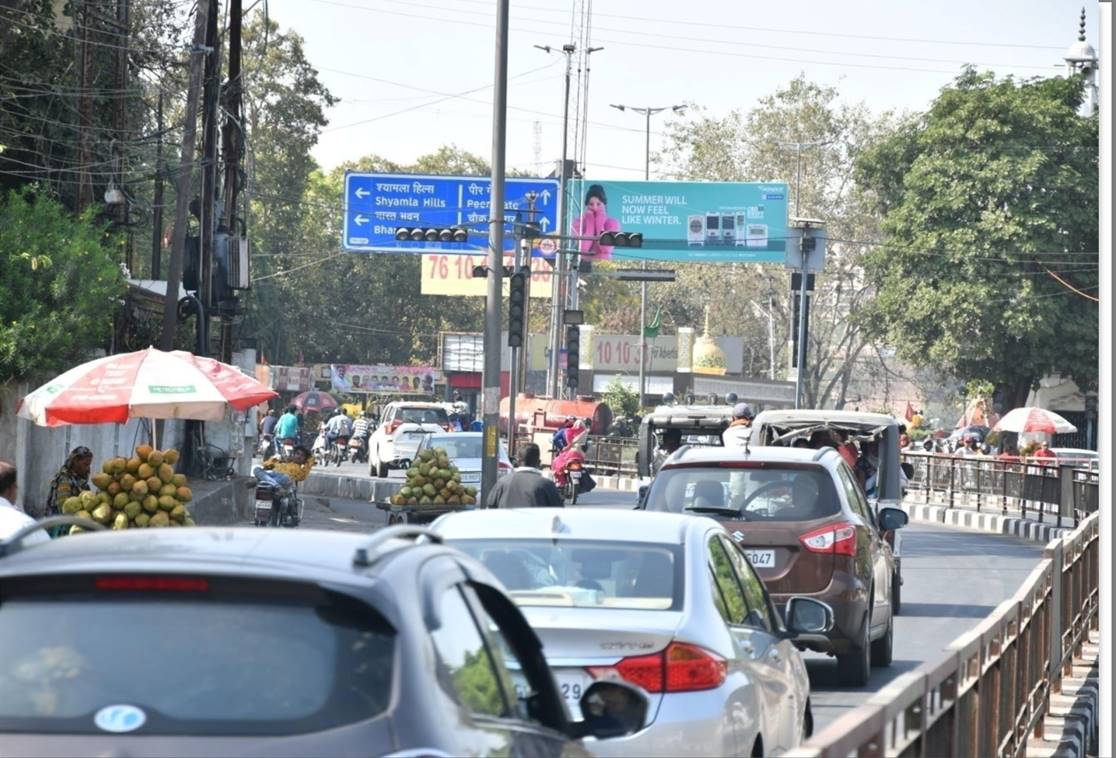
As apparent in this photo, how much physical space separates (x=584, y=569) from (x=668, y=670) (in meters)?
0.93

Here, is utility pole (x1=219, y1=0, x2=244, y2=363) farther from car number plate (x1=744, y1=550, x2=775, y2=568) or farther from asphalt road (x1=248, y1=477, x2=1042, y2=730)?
car number plate (x1=744, y1=550, x2=775, y2=568)

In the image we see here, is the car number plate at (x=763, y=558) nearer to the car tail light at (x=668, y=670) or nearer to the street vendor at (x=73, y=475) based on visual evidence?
the car tail light at (x=668, y=670)

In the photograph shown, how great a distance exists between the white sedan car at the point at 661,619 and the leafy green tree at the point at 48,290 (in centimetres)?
1488

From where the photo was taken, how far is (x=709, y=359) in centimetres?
8812

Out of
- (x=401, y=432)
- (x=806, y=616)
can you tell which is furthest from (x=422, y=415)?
(x=806, y=616)

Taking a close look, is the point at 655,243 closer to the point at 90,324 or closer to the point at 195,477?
the point at 195,477

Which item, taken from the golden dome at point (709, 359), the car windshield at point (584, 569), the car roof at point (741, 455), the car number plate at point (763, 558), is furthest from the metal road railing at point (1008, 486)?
the golden dome at point (709, 359)

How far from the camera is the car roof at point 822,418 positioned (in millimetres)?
20109

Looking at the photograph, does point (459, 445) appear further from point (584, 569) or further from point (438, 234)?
point (584, 569)

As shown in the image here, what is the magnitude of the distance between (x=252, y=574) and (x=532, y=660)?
133 cm

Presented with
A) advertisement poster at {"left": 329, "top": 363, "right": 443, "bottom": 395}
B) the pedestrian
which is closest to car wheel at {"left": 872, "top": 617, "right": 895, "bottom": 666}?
the pedestrian

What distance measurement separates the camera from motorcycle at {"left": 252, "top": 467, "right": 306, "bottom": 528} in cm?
2569

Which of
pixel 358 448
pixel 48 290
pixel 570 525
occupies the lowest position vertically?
pixel 358 448

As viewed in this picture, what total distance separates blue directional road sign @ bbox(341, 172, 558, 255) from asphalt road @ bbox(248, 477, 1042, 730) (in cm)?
768
